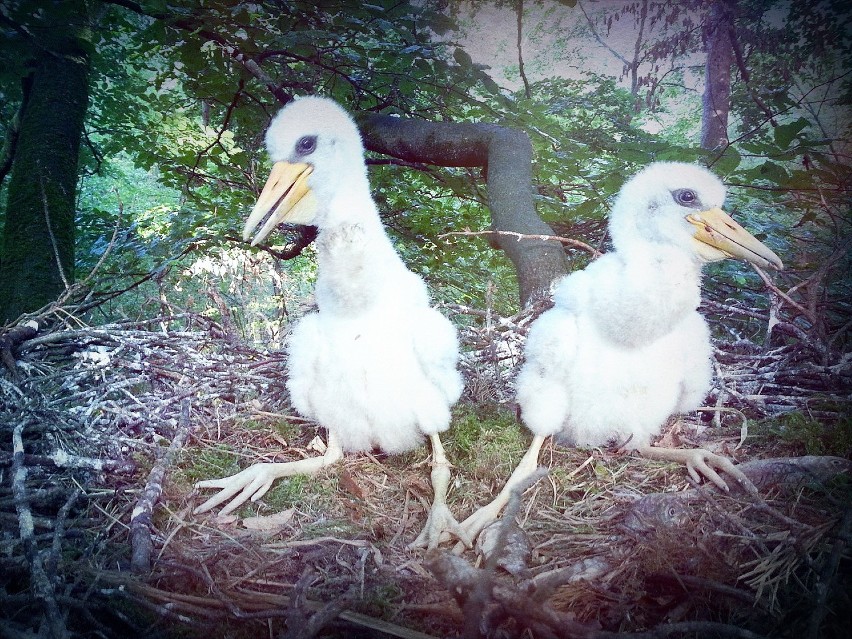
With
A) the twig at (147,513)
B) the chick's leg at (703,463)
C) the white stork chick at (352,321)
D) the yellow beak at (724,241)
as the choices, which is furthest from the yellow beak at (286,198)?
the chick's leg at (703,463)

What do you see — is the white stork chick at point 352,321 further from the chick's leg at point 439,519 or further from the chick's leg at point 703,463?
the chick's leg at point 703,463

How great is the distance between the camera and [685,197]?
1.09 metres

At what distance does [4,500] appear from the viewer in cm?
94

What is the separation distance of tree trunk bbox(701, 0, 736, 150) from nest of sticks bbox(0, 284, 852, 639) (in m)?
0.49

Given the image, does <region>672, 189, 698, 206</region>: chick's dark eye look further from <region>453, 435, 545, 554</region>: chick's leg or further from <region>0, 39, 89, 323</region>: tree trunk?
<region>0, 39, 89, 323</region>: tree trunk

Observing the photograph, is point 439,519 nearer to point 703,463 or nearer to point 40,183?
point 703,463

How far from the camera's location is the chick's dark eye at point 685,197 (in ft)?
3.55

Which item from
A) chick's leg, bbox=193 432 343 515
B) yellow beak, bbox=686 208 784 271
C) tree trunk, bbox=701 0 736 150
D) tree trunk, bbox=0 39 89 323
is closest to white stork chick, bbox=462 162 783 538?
yellow beak, bbox=686 208 784 271

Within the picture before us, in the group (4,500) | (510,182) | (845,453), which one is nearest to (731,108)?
(510,182)

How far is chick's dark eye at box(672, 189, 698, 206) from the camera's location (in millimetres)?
1082

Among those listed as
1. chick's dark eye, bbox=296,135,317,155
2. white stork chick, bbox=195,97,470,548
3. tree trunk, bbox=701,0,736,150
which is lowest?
white stork chick, bbox=195,97,470,548

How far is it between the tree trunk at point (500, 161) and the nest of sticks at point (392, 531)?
1.28ft

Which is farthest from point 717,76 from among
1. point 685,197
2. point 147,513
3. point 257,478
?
point 147,513

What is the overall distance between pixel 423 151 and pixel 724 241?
3.11 feet
